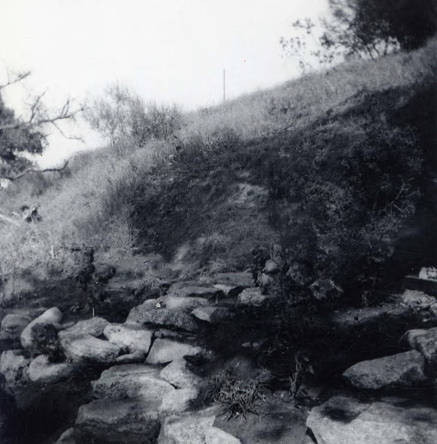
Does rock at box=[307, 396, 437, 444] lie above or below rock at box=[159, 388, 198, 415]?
above

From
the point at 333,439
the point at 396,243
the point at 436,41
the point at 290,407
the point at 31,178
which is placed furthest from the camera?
the point at 31,178

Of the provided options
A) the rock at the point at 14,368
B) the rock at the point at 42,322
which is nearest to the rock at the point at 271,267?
the rock at the point at 42,322

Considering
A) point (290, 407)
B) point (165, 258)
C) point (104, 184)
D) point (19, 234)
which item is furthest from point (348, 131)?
point (19, 234)

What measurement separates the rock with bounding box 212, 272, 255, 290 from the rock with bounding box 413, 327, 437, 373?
6.77 feet

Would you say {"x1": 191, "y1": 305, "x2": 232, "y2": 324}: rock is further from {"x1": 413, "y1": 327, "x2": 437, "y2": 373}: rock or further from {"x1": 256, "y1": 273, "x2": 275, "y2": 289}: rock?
{"x1": 413, "y1": 327, "x2": 437, "y2": 373}: rock

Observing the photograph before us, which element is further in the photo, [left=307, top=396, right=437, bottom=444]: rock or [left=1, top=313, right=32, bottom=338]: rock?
[left=1, top=313, right=32, bottom=338]: rock

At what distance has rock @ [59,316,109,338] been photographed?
4.86 m

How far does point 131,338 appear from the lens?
14.6 feet

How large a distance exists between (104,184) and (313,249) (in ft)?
22.5

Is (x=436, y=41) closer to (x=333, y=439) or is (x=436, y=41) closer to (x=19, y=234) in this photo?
(x=333, y=439)

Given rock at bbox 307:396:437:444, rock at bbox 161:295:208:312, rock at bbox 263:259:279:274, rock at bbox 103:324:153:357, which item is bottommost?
rock at bbox 307:396:437:444

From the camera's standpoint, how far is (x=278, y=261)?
16.4 feet

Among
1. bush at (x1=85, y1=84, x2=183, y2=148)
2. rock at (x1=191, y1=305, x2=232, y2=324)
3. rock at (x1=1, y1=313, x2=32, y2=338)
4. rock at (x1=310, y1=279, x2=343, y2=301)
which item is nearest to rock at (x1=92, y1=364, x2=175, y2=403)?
rock at (x1=191, y1=305, x2=232, y2=324)

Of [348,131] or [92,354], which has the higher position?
[348,131]
